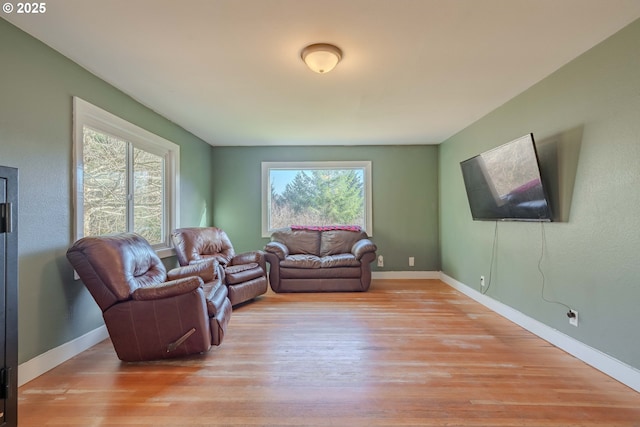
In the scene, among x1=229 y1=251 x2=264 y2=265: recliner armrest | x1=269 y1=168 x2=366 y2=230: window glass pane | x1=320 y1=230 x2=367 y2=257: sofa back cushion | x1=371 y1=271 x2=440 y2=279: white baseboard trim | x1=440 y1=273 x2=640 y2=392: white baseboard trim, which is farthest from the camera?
x1=269 y1=168 x2=366 y2=230: window glass pane

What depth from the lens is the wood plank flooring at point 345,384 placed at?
1567 millimetres

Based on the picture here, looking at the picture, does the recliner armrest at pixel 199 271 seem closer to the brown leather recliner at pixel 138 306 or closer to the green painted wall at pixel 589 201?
the brown leather recliner at pixel 138 306

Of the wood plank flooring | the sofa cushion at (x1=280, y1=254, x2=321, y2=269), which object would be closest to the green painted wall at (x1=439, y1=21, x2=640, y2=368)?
the wood plank flooring

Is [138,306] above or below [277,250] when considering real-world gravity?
below

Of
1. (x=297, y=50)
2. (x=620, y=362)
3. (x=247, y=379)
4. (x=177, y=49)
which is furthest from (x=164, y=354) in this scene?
(x=620, y=362)

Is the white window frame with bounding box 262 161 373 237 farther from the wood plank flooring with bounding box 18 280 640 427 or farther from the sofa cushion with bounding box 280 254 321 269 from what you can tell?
the wood plank flooring with bounding box 18 280 640 427

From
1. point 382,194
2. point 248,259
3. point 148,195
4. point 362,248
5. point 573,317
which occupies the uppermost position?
point 382,194

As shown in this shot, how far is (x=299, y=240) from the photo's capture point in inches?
181

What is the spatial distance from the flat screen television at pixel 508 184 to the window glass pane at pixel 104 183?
376cm

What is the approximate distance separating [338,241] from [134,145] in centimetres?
300

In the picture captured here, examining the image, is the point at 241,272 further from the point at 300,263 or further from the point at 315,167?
the point at 315,167

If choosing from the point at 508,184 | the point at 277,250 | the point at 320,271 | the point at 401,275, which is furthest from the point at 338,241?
the point at 508,184

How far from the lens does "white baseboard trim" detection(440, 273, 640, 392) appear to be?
184 centimetres

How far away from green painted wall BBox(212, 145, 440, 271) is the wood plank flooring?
7.15 feet
